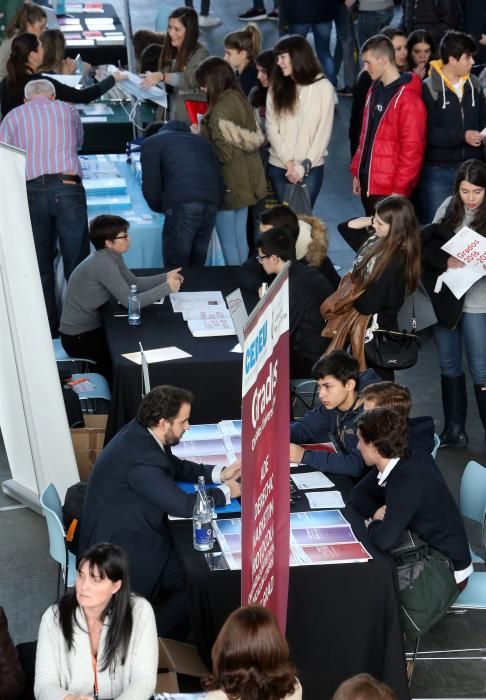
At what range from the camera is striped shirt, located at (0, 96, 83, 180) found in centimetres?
665

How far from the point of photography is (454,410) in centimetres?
615

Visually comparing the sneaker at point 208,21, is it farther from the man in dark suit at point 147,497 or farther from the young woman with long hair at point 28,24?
the man in dark suit at point 147,497

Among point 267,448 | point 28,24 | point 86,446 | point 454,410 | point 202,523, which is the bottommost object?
point 454,410

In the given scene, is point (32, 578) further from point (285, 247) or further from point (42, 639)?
point (285, 247)

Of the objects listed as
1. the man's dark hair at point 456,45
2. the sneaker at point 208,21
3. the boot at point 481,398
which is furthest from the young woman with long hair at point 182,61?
the sneaker at point 208,21

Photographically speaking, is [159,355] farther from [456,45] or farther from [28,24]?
[28,24]

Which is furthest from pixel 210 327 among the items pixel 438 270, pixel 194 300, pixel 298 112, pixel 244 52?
pixel 244 52

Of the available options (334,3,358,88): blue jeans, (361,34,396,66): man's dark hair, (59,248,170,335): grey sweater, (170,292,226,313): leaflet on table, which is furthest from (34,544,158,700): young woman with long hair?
(334,3,358,88): blue jeans

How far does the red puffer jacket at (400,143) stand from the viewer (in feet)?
22.9

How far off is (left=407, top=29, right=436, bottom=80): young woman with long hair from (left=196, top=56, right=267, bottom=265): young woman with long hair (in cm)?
151

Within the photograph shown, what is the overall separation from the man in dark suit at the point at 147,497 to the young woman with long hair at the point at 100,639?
24.3 inches

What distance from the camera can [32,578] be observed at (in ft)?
16.7

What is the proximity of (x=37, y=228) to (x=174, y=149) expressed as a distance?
94cm

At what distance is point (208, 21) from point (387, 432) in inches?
405
